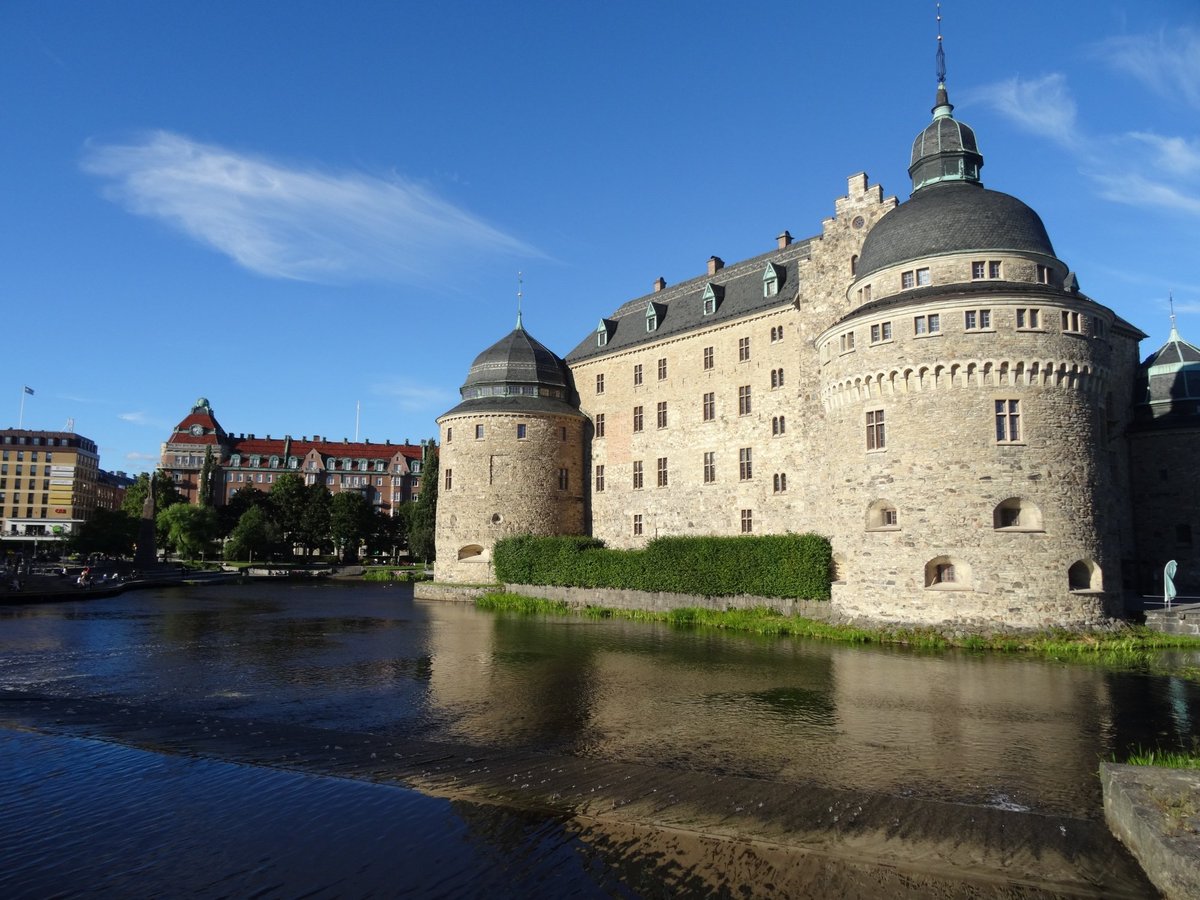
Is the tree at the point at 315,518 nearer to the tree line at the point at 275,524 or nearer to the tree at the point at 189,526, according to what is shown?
the tree line at the point at 275,524

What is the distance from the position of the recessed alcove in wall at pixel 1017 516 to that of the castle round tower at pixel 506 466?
83.4 ft

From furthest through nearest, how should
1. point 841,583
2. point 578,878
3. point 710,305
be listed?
point 710,305 → point 841,583 → point 578,878

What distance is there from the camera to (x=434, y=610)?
1517 inches

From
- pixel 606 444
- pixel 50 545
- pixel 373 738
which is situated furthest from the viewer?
pixel 50 545

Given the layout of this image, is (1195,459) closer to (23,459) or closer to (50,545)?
(50,545)

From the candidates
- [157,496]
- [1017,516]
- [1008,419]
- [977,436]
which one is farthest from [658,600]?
[157,496]

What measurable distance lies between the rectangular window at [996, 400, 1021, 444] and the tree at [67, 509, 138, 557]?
68.9m

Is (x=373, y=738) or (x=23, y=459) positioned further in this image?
(x=23, y=459)

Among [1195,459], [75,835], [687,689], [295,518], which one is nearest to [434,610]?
[687,689]

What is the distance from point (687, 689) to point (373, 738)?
24.8 feet

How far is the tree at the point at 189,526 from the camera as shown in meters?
75.0

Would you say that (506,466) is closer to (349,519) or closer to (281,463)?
(349,519)

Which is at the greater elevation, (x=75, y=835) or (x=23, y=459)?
(x=23, y=459)

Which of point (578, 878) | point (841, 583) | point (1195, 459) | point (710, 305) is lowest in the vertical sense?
point (578, 878)
